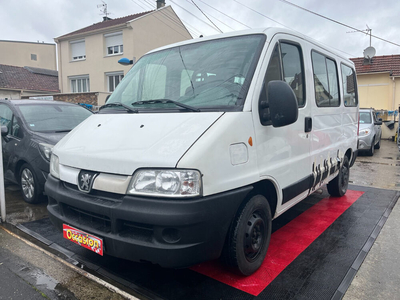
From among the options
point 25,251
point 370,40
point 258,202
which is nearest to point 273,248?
point 258,202

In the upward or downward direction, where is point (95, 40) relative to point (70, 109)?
upward

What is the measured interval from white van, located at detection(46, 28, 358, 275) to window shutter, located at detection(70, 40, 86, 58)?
75.2 ft

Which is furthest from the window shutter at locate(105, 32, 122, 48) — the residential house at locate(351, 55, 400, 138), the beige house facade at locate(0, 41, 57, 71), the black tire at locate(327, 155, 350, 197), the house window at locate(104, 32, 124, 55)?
the black tire at locate(327, 155, 350, 197)

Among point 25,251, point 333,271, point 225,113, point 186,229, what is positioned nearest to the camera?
point 186,229

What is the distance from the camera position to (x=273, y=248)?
3572 mm

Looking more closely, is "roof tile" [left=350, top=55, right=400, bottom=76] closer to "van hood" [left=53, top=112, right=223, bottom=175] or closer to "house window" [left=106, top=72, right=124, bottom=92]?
"house window" [left=106, top=72, right=124, bottom=92]

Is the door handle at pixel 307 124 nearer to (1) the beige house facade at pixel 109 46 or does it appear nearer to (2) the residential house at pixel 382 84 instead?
(2) the residential house at pixel 382 84

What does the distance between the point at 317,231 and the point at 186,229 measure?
2.52m

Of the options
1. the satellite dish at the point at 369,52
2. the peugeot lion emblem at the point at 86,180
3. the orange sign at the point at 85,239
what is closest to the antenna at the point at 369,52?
the satellite dish at the point at 369,52

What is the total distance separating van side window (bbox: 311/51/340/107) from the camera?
13.0 ft

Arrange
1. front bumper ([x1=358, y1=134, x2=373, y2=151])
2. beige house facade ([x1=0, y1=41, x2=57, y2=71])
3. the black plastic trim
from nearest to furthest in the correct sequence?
the black plastic trim
front bumper ([x1=358, y1=134, x2=373, y2=151])
beige house facade ([x1=0, y1=41, x2=57, y2=71])

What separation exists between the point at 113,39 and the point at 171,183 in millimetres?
22503

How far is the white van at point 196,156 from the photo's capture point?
7.46 feet

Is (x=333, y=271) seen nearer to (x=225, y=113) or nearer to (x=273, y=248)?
(x=273, y=248)
